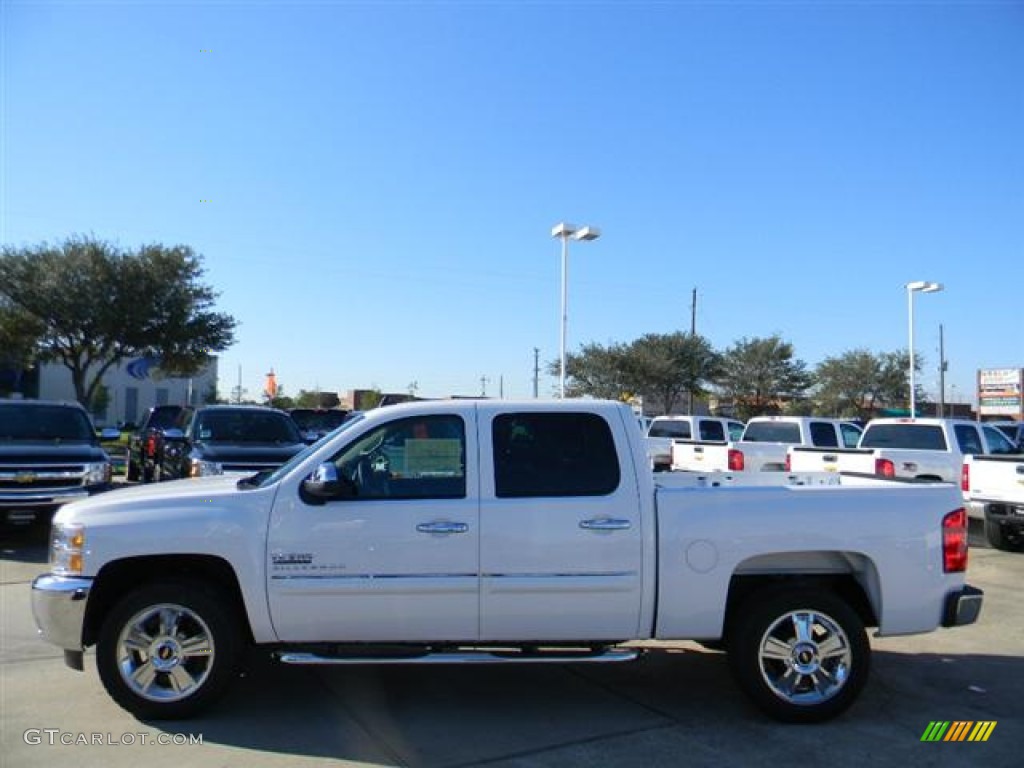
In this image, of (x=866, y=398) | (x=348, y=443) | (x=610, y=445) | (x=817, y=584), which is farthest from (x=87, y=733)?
(x=866, y=398)

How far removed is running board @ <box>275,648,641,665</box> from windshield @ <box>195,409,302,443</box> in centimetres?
831

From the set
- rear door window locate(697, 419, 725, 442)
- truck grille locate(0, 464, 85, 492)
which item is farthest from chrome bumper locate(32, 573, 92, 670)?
rear door window locate(697, 419, 725, 442)

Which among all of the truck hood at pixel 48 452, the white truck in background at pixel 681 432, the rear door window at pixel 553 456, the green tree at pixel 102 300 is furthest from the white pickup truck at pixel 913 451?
the green tree at pixel 102 300

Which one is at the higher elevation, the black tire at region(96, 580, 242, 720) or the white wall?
the white wall

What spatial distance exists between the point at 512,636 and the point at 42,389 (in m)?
62.1

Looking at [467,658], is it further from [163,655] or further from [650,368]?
[650,368]

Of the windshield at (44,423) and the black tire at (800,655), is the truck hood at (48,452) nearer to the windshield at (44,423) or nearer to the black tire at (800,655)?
the windshield at (44,423)

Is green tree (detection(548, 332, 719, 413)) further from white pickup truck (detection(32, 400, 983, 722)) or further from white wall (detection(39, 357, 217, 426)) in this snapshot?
white pickup truck (detection(32, 400, 983, 722))

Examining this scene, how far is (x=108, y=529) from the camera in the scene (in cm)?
506

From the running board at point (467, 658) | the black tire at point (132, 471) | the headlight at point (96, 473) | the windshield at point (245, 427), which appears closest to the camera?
the running board at point (467, 658)

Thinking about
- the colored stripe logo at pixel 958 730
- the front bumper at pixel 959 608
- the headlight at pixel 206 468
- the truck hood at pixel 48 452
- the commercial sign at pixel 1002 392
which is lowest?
the colored stripe logo at pixel 958 730

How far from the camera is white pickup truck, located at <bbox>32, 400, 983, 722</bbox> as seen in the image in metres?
5.05

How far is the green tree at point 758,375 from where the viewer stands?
49812 mm

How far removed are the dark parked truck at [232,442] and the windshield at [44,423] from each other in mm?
1152
